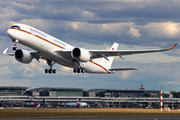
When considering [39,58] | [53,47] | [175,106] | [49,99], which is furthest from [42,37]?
[175,106]

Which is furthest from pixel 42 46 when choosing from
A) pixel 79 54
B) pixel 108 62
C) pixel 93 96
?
pixel 93 96

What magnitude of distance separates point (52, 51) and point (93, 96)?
342 ft

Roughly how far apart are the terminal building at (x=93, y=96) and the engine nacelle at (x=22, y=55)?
3065 inches

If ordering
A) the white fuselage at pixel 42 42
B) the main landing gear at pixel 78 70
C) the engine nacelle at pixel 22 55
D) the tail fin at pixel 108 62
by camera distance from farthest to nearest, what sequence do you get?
the tail fin at pixel 108 62 < the main landing gear at pixel 78 70 < the engine nacelle at pixel 22 55 < the white fuselage at pixel 42 42

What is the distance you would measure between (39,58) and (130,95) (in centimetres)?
10238

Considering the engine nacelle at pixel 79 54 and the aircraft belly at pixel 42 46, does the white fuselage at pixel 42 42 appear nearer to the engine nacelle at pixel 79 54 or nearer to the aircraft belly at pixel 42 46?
the aircraft belly at pixel 42 46

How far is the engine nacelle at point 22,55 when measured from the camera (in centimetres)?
5253

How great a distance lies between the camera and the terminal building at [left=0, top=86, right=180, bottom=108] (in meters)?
133

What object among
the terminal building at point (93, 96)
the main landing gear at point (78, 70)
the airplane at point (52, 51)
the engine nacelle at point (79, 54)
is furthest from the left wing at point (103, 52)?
the terminal building at point (93, 96)

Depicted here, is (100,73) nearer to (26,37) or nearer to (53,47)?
(53,47)

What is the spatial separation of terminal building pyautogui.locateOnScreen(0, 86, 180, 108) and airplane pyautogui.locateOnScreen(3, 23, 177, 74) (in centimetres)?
7509

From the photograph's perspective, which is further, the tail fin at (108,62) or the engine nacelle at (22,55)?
the tail fin at (108,62)

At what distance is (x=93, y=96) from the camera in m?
150

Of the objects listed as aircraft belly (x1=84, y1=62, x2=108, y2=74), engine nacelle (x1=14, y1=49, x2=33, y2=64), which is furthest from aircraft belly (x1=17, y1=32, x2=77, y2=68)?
engine nacelle (x1=14, y1=49, x2=33, y2=64)
